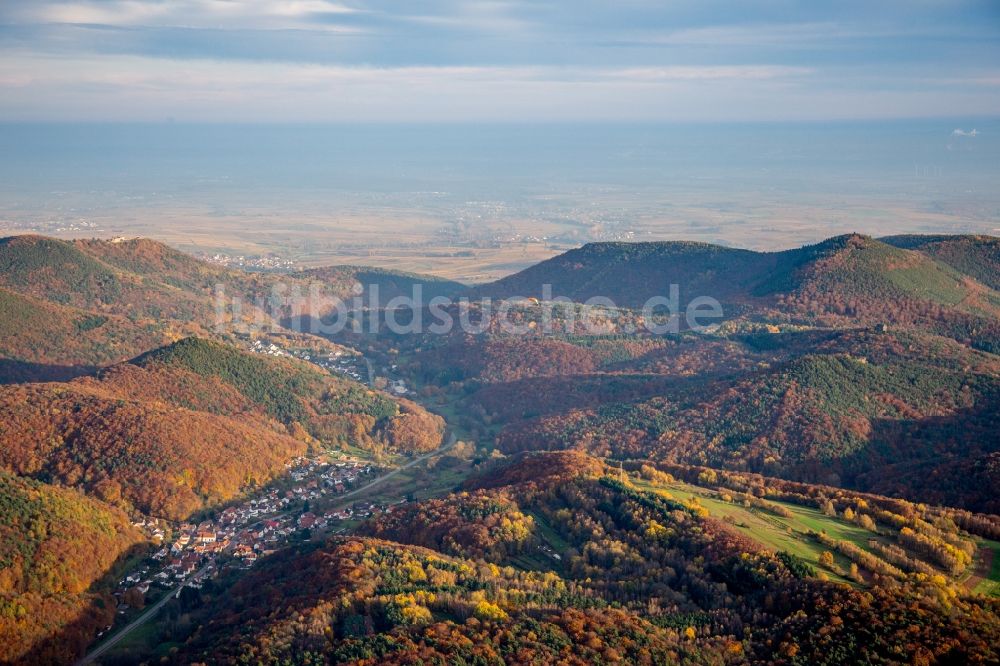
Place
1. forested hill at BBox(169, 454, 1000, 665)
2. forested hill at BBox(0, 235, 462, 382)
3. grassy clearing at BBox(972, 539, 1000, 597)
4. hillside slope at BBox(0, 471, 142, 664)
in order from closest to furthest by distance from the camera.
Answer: forested hill at BBox(169, 454, 1000, 665) < grassy clearing at BBox(972, 539, 1000, 597) < hillside slope at BBox(0, 471, 142, 664) < forested hill at BBox(0, 235, 462, 382)

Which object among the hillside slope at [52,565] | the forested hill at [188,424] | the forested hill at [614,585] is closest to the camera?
the forested hill at [614,585]

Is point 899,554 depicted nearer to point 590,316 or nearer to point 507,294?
point 590,316

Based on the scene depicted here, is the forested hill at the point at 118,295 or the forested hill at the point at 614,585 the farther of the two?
the forested hill at the point at 118,295

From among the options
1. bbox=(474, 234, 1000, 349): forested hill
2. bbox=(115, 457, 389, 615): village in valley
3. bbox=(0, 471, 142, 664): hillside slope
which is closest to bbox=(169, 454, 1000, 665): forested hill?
bbox=(0, 471, 142, 664): hillside slope

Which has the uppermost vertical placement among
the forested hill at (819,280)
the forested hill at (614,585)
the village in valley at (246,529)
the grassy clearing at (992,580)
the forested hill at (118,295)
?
the forested hill at (819,280)

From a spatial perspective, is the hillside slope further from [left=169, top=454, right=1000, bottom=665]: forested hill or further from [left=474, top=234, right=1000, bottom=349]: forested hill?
[left=474, top=234, right=1000, bottom=349]: forested hill

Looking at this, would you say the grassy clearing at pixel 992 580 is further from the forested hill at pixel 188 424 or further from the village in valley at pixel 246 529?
the forested hill at pixel 188 424

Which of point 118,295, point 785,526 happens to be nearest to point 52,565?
point 785,526

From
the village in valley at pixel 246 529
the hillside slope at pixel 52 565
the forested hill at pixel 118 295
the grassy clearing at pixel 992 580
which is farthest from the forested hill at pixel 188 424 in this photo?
the grassy clearing at pixel 992 580

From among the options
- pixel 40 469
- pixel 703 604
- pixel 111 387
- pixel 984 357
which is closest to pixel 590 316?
pixel 984 357
